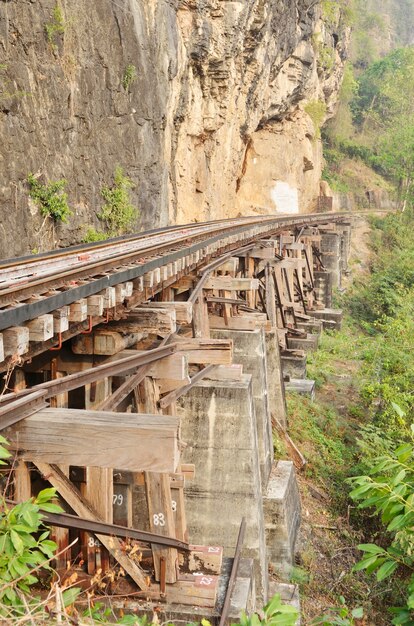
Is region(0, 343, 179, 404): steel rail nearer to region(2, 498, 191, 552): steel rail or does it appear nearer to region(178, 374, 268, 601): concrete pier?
region(2, 498, 191, 552): steel rail

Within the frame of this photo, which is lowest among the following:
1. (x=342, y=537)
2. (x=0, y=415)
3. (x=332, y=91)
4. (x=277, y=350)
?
(x=342, y=537)

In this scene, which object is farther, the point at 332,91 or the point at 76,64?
the point at 332,91

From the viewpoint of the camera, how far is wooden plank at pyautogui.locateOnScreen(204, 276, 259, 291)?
10359 mm

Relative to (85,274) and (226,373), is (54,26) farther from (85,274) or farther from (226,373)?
(85,274)

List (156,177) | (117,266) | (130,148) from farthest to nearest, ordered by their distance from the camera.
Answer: (156,177), (130,148), (117,266)

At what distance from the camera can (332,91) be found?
53.3 metres

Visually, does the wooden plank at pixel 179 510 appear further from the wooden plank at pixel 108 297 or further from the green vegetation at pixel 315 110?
the green vegetation at pixel 315 110

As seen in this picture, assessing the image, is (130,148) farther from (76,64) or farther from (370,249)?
(370,249)

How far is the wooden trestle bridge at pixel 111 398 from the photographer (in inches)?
146

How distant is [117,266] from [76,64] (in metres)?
Result: 12.8

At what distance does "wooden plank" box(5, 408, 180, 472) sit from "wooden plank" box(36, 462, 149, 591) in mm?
227

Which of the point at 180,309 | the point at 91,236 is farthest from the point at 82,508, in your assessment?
the point at 91,236

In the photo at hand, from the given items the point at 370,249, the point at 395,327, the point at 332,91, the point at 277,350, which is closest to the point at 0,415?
the point at 277,350

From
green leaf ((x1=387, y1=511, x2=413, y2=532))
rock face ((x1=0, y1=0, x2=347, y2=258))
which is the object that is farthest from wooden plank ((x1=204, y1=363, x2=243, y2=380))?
rock face ((x1=0, y1=0, x2=347, y2=258))
